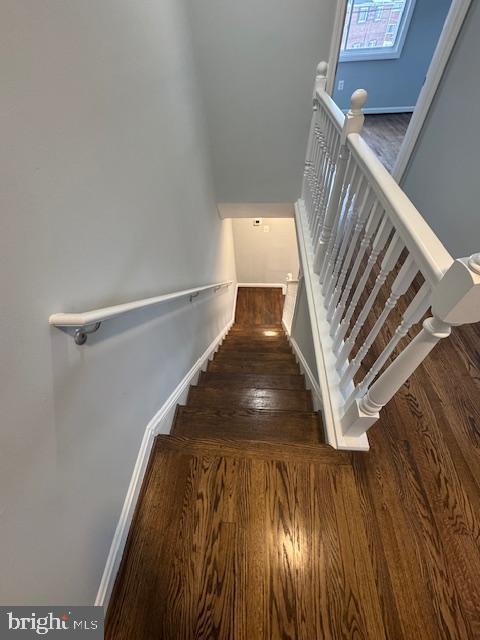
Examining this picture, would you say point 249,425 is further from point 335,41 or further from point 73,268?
point 335,41

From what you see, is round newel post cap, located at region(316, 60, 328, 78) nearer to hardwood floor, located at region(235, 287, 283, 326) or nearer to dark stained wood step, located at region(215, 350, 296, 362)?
dark stained wood step, located at region(215, 350, 296, 362)

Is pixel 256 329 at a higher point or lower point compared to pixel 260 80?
lower

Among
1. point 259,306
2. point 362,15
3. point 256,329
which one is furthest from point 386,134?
point 256,329

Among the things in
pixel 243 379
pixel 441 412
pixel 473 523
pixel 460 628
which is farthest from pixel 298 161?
pixel 460 628

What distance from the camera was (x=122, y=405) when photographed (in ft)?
3.51

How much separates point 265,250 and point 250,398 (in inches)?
Result: 167

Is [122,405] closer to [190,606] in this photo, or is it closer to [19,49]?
[190,606]

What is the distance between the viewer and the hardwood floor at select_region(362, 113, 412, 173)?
3.58 meters

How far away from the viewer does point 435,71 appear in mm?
2104

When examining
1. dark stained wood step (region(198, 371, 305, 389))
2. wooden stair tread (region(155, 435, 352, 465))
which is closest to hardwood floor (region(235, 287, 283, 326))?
dark stained wood step (region(198, 371, 305, 389))

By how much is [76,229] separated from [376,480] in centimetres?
140

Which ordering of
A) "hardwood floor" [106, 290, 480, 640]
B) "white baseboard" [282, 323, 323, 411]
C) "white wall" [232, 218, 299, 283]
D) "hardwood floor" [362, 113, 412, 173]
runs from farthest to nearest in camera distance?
1. "white wall" [232, 218, 299, 283]
2. "hardwood floor" [362, 113, 412, 173]
3. "white baseboard" [282, 323, 323, 411]
4. "hardwood floor" [106, 290, 480, 640]

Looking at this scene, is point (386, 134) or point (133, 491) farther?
point (386, 134)

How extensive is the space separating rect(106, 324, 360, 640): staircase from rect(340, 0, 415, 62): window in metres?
6.47
